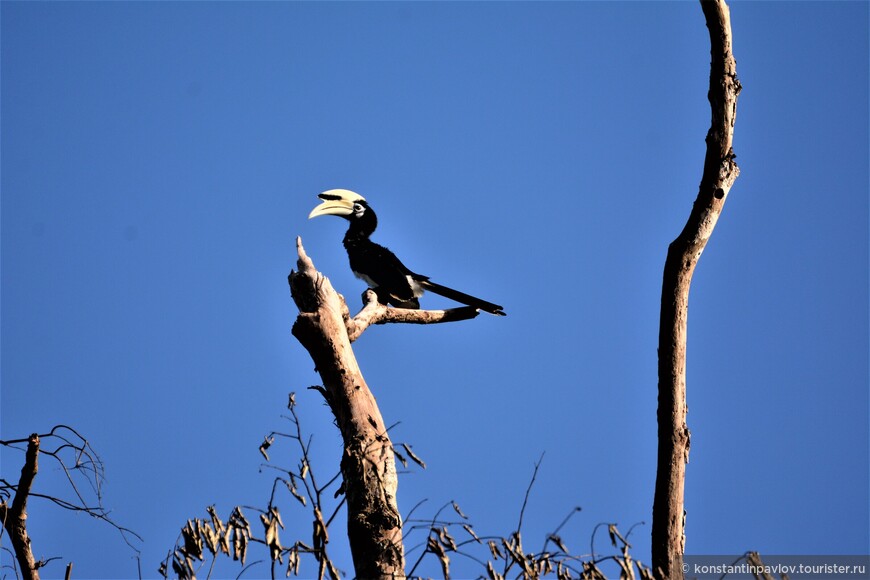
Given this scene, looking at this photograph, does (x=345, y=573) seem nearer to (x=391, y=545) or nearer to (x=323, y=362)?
(x=391, y=545)

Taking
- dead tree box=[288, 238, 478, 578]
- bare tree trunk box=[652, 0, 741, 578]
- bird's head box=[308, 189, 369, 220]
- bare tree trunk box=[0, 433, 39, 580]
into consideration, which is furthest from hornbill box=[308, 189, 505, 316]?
bare tree trunk box=[0, 433, 39, 580]

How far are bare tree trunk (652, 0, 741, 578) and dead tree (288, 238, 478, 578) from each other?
1253mm

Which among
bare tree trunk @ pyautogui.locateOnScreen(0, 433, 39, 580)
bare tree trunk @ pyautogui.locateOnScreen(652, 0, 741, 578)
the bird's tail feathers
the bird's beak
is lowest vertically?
bare tree trunk @ pyautogui.locateOnScreen(0, 433, 39, 580)

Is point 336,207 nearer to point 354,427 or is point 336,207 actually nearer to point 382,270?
point 382,270

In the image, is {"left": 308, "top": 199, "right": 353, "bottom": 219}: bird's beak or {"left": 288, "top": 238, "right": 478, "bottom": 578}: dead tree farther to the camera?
{"left": 308, "top": 199, "right": 353, "bottom": 219}: bird's beak

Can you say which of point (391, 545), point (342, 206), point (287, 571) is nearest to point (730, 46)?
point (391, 545)

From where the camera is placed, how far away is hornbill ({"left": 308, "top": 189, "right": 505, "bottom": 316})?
7.63 metres

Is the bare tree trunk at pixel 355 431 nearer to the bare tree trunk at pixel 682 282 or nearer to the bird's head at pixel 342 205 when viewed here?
the bare tree trunk at pixel 682 282

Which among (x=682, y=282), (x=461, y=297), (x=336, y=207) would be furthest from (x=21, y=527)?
(x=336, y=207)

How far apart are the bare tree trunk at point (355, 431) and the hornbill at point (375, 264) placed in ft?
6.55

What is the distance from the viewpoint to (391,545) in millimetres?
4230

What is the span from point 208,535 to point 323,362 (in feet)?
4.14

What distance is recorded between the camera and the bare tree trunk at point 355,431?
14.0ft

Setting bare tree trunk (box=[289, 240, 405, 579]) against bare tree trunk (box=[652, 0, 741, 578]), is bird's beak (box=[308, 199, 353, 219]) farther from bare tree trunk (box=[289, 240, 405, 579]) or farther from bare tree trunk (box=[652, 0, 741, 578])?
bare tree trunk (box=[652, 0, 741, 578])
